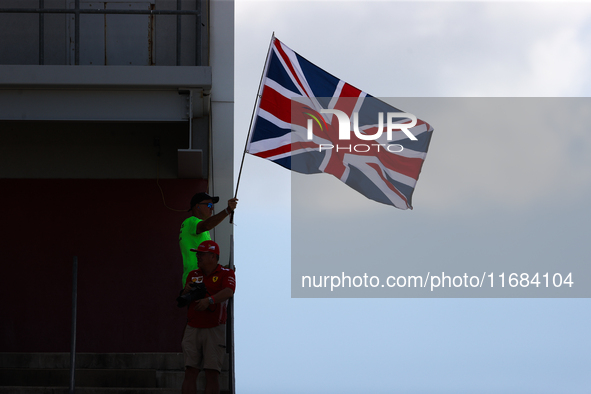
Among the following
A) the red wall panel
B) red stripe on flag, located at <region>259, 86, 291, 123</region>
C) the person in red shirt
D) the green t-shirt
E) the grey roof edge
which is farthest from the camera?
the red wall panel

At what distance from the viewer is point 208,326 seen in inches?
213

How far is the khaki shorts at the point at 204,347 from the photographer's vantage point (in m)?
5.36

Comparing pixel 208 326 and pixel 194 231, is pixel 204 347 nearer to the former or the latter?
pixel 208 326

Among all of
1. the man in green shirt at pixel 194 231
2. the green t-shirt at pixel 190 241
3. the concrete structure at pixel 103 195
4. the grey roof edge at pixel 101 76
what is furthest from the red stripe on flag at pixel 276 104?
the green t-shirt at pixel 190 241

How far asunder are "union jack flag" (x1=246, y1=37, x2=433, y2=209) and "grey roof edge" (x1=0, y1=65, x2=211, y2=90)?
779 mm

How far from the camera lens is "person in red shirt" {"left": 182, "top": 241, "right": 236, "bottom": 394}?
534 centimetres

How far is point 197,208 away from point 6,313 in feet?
10.6

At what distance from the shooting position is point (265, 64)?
686cm

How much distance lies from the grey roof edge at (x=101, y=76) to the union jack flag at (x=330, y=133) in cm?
78

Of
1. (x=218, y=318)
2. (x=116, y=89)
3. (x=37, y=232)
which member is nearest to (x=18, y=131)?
(x=37, y=232)

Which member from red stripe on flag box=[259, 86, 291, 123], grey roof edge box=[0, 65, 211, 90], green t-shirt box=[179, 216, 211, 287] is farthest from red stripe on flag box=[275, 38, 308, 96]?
green t-shirt box=[179, 216, 211, 287]

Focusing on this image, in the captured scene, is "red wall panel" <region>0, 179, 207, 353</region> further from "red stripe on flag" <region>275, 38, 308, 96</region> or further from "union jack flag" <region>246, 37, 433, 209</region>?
"red stripe on flag" <region>275, 38, 308, 96</region>

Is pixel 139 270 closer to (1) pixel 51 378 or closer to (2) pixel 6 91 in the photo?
(1) pixel 51 378

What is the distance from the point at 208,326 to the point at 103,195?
3.23m
